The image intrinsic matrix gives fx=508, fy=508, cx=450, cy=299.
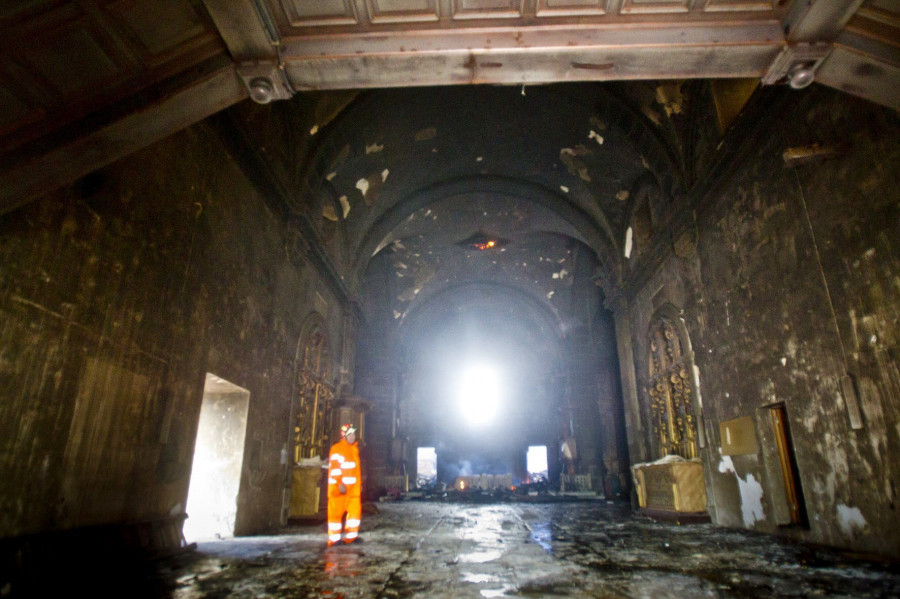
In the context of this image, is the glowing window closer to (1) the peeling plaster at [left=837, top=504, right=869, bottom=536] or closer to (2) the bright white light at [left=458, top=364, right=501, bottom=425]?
(2) the bright white light at [left=458, top=364, right=501, bottom=425]

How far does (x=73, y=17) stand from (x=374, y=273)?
573 inches

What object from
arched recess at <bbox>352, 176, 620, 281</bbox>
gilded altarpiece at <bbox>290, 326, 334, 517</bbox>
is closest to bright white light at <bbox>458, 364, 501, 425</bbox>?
arched recess at <bbox>352, 176, 620, 281</bbox>

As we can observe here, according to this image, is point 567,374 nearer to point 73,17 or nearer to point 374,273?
point 374,273

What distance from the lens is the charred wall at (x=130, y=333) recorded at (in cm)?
375

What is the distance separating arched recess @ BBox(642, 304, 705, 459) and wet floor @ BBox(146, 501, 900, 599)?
2.26 m

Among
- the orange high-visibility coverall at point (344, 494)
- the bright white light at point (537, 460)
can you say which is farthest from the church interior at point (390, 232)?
the bright white light at point (537, 460)

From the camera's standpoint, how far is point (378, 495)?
666 inches

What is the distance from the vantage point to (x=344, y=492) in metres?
6.23

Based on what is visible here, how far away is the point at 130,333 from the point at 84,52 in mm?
2547

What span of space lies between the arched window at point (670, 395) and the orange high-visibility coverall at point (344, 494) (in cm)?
600

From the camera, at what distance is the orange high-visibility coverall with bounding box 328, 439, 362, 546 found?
19.9 ft

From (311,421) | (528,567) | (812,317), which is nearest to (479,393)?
(311,421)

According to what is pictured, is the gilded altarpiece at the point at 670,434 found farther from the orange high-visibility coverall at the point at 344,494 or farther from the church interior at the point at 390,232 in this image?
the orange high-visibility coverall at the point at 344,494

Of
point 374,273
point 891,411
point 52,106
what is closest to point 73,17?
point 52,106
